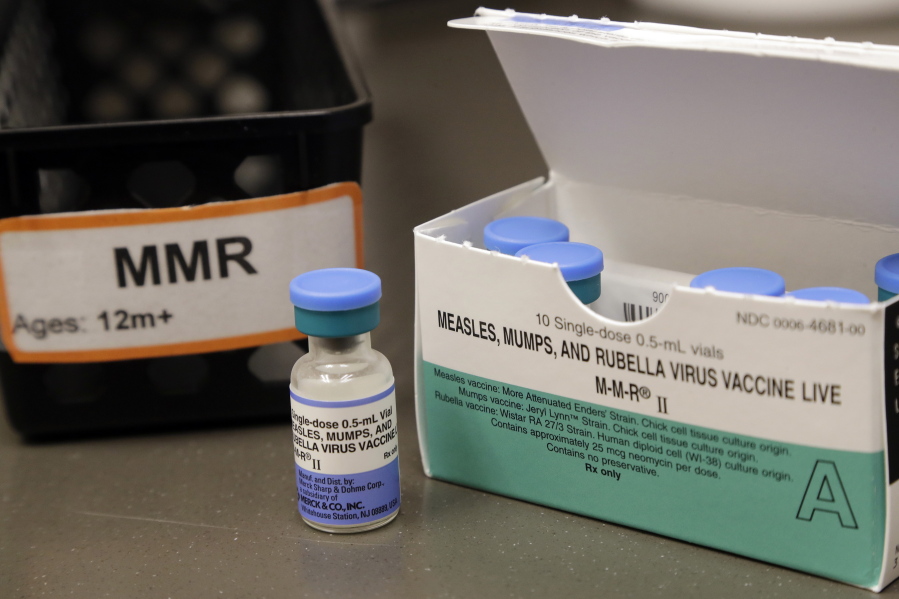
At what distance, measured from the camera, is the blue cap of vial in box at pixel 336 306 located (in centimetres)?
49

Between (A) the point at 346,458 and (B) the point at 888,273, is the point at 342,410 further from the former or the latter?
(B) the point at 888,273

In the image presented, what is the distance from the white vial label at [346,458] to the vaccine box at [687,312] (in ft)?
0.20

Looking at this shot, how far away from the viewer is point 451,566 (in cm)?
49

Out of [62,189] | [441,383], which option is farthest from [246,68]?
[441,383]

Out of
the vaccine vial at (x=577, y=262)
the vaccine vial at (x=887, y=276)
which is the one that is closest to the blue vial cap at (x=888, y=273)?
the vaccine vial at (x=887, y=276)

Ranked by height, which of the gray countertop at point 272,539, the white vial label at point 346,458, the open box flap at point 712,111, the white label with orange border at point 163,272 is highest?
the open box flap at point 712,111

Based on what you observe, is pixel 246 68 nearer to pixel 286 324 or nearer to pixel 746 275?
pixel 286 324

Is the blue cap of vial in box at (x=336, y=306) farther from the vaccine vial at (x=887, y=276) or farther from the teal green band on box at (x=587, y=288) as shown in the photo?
the vaccine vial at (x=887, y=276)

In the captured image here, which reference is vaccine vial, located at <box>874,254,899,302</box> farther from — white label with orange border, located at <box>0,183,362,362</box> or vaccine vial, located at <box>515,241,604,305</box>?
white label with orange border, located at <box>0,183,362,362</box>

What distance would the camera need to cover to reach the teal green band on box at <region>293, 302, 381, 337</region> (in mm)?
490

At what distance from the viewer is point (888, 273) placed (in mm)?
501

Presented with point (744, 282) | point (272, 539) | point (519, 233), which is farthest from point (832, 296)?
point (272, 539)

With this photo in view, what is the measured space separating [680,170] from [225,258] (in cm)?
29

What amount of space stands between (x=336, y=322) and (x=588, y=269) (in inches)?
5.5
